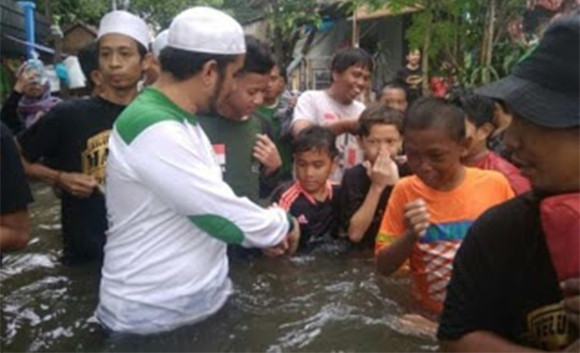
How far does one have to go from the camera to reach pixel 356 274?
404 centimetres

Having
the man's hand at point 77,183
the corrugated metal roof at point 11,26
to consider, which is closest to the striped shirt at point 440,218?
the man's hand at point 77,183

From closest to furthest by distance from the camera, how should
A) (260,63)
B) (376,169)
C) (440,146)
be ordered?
(440,146)
(260,63)
(376,169)

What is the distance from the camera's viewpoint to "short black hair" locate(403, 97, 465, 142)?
9.57 ft

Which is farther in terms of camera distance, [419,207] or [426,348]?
[426,348]

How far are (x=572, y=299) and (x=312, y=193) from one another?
9.80ft

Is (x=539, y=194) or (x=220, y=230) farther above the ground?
(x=539, y=194)

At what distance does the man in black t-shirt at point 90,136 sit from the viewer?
3779mm

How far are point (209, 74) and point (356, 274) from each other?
176 centimetres

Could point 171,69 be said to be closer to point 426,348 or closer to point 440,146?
point 440,146

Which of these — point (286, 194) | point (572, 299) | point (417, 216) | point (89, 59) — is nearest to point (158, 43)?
point (89, 59)

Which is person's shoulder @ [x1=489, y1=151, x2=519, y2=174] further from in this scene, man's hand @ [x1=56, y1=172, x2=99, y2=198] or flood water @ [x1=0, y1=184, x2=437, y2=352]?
man's hand @ [x1=56, y1=172, x2=99, y2=198]

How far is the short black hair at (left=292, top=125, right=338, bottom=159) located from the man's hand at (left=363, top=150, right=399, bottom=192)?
423 millimetres

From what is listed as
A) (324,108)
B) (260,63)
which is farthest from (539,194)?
(324,108)

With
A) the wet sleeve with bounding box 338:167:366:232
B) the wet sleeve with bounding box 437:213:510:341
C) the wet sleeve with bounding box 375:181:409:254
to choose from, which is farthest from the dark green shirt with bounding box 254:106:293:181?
the wet sleeve with bounding box 437:213:510:341
